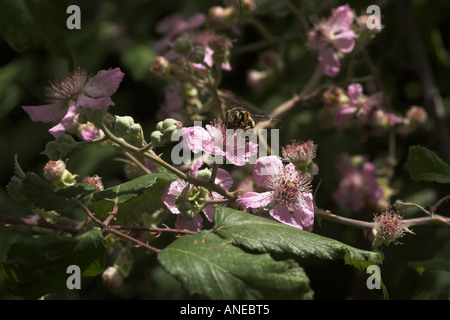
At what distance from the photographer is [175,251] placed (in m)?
0.99

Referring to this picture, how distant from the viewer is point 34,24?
127cm

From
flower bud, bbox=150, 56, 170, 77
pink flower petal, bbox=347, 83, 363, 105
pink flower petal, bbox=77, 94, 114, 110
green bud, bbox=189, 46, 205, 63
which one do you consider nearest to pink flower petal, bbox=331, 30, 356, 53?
pink flower petal, bbox=347, 83, 363, 105

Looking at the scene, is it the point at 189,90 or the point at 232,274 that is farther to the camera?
the point at 189,90

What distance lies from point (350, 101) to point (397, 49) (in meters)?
0.57

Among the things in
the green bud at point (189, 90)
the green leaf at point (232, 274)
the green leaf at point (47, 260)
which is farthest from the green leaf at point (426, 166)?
the green leaf at point (47, 260)

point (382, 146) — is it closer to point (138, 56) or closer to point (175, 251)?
point (138, 56)

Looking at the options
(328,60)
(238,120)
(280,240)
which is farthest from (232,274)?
(328,60)

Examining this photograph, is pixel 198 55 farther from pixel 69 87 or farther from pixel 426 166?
pixel 426 166

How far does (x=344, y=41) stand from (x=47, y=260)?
1.19m

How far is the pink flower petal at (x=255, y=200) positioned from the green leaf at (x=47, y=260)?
333 millimetres

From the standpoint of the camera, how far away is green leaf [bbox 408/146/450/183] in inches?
52.0
